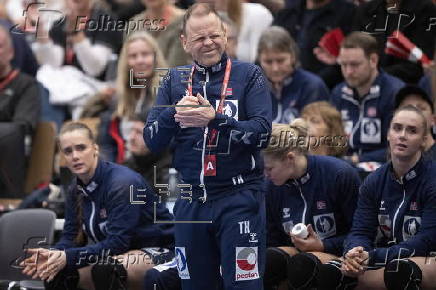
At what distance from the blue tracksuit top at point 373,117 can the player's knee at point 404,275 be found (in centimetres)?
199

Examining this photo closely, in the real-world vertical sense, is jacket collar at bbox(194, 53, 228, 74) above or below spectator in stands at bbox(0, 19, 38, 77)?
below

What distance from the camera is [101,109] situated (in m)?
9.59

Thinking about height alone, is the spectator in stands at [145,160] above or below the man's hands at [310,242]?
above

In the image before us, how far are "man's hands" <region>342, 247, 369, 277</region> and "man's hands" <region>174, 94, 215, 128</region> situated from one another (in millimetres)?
1611

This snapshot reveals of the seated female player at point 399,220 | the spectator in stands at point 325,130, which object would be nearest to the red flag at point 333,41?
the spectator in stands at point 325,130

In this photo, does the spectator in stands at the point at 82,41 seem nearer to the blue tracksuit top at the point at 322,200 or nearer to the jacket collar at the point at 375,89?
the jacket collar at the point at 375,89

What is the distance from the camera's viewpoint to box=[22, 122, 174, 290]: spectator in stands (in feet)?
22.9

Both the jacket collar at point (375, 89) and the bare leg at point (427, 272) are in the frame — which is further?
the jacket collar at point (375, 89)

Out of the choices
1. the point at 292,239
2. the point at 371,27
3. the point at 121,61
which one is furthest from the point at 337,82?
the point at 292,239

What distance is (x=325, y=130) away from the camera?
306 inches

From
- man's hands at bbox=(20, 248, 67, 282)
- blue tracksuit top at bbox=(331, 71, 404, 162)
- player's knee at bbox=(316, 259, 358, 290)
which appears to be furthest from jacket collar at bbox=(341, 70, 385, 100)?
man's hands at bbox=(20, 248, 67, 282)

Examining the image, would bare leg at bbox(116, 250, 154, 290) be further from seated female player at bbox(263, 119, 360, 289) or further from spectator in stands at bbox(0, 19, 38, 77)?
spectator in stands at bbox(0, 19, 38, 77)

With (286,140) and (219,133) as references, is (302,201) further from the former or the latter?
(219,133)

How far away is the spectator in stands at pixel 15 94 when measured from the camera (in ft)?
30.7
